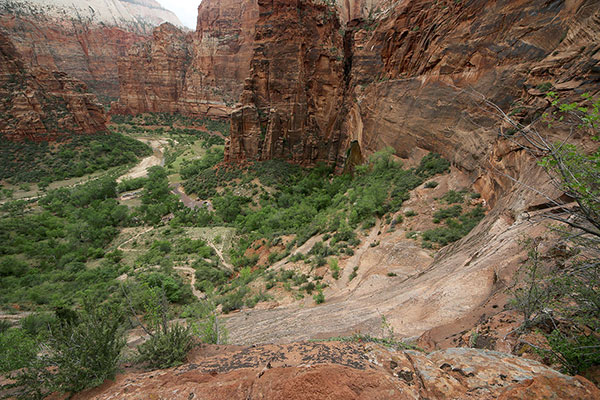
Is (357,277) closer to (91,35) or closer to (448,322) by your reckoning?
(448,322)

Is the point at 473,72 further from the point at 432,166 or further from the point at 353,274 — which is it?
the point at 353,274

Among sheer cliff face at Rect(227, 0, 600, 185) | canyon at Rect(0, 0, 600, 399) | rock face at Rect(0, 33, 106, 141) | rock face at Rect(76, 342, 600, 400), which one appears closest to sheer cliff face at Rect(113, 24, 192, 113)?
canyon at Rect(0, 0, 600, 399)

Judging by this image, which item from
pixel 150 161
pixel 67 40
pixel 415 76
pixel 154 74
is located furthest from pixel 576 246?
pixel 67 40

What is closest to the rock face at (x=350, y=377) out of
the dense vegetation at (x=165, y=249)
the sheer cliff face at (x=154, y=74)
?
the dense vegetation at (x=165, y=249)

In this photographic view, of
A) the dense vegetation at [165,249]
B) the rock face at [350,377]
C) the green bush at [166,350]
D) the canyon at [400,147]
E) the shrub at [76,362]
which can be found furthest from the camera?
the dense vegetation at [165,249]

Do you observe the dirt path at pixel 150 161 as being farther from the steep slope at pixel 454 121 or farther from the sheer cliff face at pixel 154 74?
the steep slope at pixel 454 121

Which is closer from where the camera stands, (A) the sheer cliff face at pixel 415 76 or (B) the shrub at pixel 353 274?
(A) the sheer cliff face at pixel 415 76

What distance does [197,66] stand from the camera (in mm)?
72875

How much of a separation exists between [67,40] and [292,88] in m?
105

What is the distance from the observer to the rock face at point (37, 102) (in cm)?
3822

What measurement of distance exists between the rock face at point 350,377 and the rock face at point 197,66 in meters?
75.3

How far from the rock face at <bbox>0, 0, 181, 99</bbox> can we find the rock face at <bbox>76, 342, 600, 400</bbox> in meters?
109

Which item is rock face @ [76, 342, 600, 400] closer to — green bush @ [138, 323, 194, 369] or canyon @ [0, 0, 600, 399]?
canyon @ [0, 0, 600, 399]

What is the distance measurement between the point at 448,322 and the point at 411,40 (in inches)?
969
